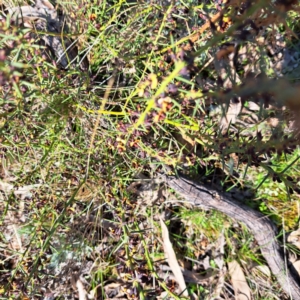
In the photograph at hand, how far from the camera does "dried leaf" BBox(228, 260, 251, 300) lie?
7.48 ft

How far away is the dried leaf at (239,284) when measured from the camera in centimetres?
228

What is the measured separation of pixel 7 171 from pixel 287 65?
1701 mm

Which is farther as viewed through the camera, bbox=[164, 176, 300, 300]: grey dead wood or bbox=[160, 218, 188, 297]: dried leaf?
bbox=[160, 218, 188, 297]: dried leaf

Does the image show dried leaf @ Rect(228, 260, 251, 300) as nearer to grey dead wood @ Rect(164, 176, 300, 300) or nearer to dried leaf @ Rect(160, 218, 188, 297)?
grey dead wood @ Rect(164, 176, 300, 300)

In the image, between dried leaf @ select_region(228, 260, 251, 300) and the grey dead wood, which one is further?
dried leaf @ select_region(228, 260, 251, 300)

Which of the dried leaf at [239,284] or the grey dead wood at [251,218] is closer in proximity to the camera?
the grey dead wood at [251,218]

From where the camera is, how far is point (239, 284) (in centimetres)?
229

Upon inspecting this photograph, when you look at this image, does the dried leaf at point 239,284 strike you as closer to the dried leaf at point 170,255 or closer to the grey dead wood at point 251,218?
the grey dead wood at point 251,218

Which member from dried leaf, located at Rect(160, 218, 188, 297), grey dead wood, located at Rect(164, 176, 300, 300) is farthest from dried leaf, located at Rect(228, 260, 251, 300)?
dried leaf, located at Rect(160, 218, 188, 297)

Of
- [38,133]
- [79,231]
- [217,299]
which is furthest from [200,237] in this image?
[38,133]

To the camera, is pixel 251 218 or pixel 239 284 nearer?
pixel 251 218

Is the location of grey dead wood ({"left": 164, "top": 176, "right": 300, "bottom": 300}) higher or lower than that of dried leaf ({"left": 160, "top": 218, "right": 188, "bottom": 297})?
higher

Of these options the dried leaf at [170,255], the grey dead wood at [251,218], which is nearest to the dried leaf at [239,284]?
the grey dead wood at [251,218]

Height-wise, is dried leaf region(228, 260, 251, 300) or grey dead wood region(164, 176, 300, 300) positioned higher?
grey dead wood region(164, 176, 300, 300)
